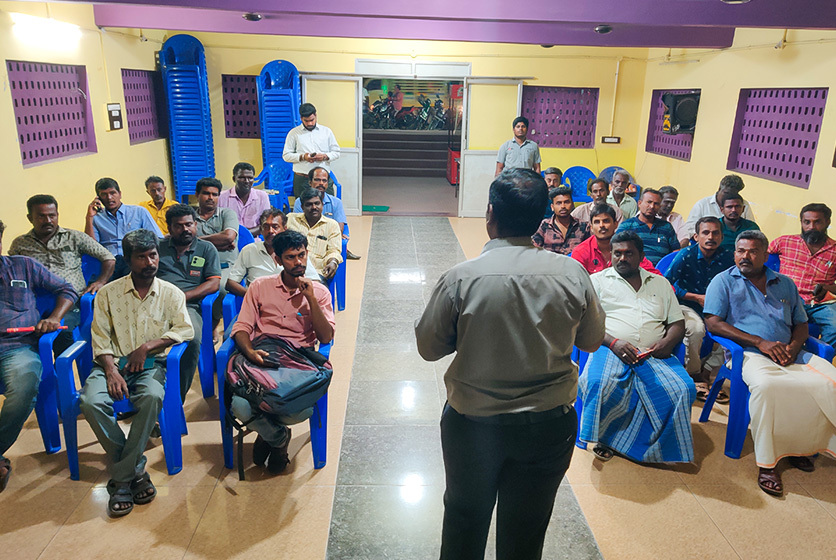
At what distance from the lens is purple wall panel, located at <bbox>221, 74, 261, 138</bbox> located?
9.12 metres

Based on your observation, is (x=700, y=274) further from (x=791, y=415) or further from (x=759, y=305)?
(x=791, y=415)

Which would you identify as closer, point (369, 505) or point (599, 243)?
point (369, 505)

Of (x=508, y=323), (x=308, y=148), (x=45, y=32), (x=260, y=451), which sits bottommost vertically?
(x=260, y=451)

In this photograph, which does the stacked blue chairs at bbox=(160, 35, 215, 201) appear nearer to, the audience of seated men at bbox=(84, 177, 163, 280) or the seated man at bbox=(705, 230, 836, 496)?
the audience of seated men at bbox=(84, 177, 163, 280)

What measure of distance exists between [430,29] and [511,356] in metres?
5.88

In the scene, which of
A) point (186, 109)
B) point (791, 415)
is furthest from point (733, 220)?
point (186, 109)

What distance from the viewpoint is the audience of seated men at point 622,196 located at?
5.90 metres

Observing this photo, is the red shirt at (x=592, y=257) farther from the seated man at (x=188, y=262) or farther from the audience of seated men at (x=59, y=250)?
the audience of seated men at (x=59, y=250)

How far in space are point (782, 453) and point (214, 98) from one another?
28.5 feet

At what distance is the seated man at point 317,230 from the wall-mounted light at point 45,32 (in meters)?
2.89

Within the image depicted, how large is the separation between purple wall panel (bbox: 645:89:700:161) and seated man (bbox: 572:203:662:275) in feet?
16.4

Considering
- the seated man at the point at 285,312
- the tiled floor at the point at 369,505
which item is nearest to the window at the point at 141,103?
the tiled floor at the point at 369,505

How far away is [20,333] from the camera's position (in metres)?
3.21

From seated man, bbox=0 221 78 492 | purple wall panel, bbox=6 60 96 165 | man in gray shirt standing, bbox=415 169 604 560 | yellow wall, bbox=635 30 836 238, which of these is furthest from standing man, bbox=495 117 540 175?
man in gray shirt standing, bbox=415 169 604 560
